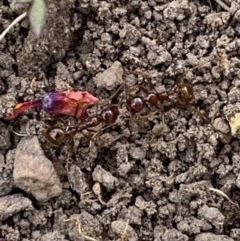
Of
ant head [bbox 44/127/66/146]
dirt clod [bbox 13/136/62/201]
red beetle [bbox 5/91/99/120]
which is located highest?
red beetle [bbox 5/91/99/120]

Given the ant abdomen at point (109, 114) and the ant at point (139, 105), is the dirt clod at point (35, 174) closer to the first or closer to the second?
the ant at point (139, 105)

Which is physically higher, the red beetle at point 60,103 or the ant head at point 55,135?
the red beetle at point 60,103

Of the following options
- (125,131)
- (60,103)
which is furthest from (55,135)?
(125,131)

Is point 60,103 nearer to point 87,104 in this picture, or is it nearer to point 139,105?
point 87,104

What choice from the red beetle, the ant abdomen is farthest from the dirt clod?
the ant abdomen

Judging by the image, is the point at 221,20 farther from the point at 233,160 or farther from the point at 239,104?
the point at 233,160

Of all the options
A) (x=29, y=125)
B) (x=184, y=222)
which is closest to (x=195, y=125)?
(x=184, y=222)

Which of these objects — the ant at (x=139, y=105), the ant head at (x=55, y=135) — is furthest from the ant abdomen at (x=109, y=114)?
the ant head at (x=55, y=135)

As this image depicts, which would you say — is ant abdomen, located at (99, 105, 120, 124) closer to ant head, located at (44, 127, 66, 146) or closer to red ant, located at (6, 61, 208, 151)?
red ant, located at (6, 61, 208, 151)
